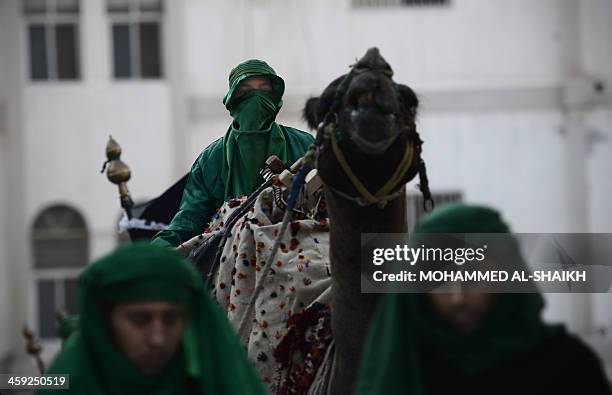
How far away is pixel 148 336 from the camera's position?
379 centimetres

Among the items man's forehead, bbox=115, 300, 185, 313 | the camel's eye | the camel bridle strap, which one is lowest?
man's forehead, bbox=115, 300, 185, 313

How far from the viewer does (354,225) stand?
5.22m

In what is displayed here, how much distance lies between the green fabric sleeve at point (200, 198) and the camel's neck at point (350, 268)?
218 centimetres

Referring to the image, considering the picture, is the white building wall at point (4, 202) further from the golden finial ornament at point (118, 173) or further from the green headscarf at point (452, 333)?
the green headscarf at point (452, 333)

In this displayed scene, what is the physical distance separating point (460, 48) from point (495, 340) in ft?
54.6

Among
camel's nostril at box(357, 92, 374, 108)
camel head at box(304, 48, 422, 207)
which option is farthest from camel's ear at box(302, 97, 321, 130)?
camel's nostril at box(357, 92, 374, 108)

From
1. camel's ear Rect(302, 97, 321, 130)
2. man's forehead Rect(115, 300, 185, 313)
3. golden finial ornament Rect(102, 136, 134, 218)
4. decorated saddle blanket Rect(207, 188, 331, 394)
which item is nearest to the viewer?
man's forehead Rect(115, 300, 185, 313)

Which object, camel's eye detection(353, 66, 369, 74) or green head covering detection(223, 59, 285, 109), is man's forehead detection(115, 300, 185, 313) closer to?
camel's eye detection(353, 66, 369, 74)

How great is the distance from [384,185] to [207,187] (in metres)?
2.62

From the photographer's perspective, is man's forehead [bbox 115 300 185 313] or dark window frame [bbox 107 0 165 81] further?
dark window frame [bbox 107 0 165 81]

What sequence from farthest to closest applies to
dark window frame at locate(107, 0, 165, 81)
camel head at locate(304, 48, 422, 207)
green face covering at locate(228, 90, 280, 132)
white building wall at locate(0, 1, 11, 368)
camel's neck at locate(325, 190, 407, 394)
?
dark window frame at locate(107, 0, 165, 81) < white building wall at locate(0, 1, 11, 368) < green face covering at locate(228, 90, 280, 132) < camel's neck at locate(325, 190, 407, 394) < camel head at locate(304, 48, 422, 207)

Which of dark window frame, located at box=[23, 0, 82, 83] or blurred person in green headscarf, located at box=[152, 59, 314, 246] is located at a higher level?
dark window frame, located at box=[23, 0, 82, 83]

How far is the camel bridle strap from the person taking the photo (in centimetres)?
508

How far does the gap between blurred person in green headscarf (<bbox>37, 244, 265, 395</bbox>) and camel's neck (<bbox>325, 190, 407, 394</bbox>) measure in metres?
1.34
